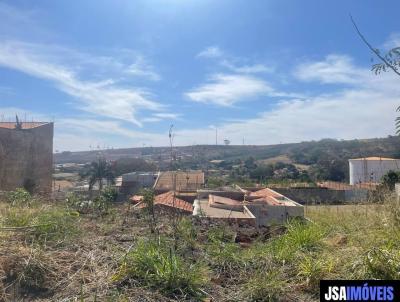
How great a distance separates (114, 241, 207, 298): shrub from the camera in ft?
11.5

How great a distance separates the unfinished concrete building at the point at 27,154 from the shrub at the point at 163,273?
975 inches

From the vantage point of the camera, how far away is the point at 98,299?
326 cm

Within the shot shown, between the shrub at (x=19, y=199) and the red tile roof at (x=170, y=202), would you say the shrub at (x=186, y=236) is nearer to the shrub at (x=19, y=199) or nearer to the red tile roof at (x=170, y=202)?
the red tile roof at (x=170, y=202)

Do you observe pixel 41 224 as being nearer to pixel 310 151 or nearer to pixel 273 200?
pixel 273 200

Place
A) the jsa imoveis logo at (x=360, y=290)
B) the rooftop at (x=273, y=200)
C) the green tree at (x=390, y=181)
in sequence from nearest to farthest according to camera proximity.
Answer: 1. the jsa imoveis logo at (x=360, y=290)
2. the green tree at (x=390, y=181)
3. the rooftop at (x=273, y=200)

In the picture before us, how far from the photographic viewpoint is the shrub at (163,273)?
3.50m

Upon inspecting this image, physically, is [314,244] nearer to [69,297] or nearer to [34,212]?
[69,297]

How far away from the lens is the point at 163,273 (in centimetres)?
358

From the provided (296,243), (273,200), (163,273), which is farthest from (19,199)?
(273,200)

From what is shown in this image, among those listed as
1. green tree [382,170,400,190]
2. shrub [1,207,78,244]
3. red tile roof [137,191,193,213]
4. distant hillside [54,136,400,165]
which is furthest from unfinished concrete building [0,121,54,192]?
shrub [1,207,78,244]

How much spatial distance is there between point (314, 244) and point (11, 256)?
10.3 ft

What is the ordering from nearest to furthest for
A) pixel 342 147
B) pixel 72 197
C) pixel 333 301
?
pixel 333 301 → pixel 72 197 → pixel 342 147

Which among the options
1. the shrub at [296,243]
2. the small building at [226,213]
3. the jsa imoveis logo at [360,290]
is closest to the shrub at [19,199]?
the small building at [226,213]

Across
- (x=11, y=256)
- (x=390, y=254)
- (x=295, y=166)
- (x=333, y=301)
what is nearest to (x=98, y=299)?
(x=11, y=256)
